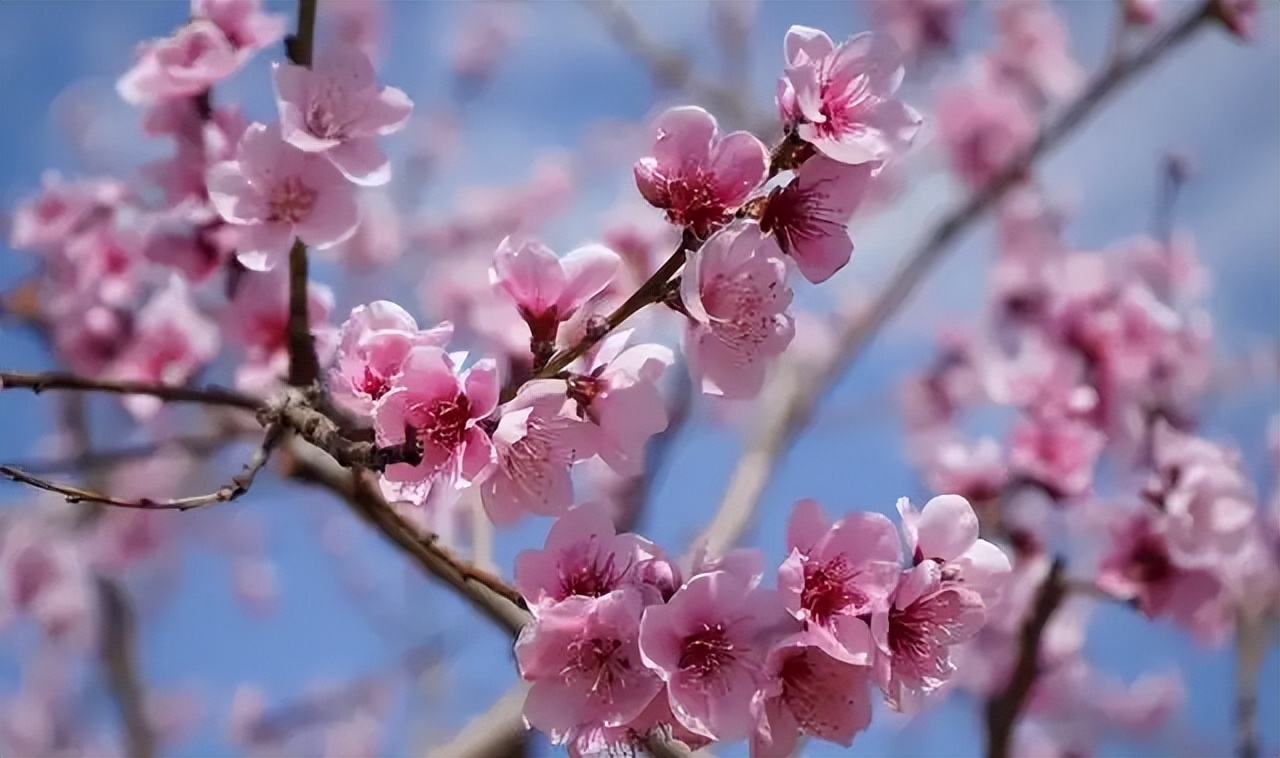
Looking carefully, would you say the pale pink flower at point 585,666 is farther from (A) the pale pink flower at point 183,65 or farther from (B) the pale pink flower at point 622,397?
(A) the pale pink flower at point 183,65

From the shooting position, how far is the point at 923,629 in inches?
28.5

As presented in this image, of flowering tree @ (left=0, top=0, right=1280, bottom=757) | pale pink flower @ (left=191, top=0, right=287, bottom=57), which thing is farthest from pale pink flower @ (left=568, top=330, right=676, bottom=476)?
pale pink flower @ (left=191, top=0, right=287, bottom=57)

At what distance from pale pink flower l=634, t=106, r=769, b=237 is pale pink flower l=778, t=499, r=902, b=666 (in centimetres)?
24

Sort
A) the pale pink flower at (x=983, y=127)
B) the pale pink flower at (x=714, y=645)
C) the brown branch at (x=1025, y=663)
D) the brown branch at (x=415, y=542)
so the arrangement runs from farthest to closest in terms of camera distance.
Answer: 1. the pale pink flower at (x=983, y=127)
2. the brown branch at (x=1025, y=663)
3. the brown branch at (x=415, y=542)
4. the pale pink flower at (x=714, y=645)

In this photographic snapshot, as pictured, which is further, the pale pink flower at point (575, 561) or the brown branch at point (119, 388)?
the brown branch at point (119, 388)

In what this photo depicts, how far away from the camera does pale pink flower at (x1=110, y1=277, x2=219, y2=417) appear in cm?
136

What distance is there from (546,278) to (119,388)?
48 cm

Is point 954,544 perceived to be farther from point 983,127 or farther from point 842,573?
point 983,127

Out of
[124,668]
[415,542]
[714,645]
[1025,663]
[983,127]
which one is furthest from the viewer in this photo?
[983,127]

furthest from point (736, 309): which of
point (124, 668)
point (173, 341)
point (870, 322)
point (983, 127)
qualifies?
point (983, 127)

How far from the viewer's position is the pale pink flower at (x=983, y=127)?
2961 millimetres

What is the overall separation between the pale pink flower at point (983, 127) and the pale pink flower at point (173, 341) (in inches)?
91.7

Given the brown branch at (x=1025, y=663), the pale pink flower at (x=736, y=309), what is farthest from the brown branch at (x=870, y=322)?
the pale pink flower at (x=736, y=309)

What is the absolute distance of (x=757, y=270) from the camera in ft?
2.31
